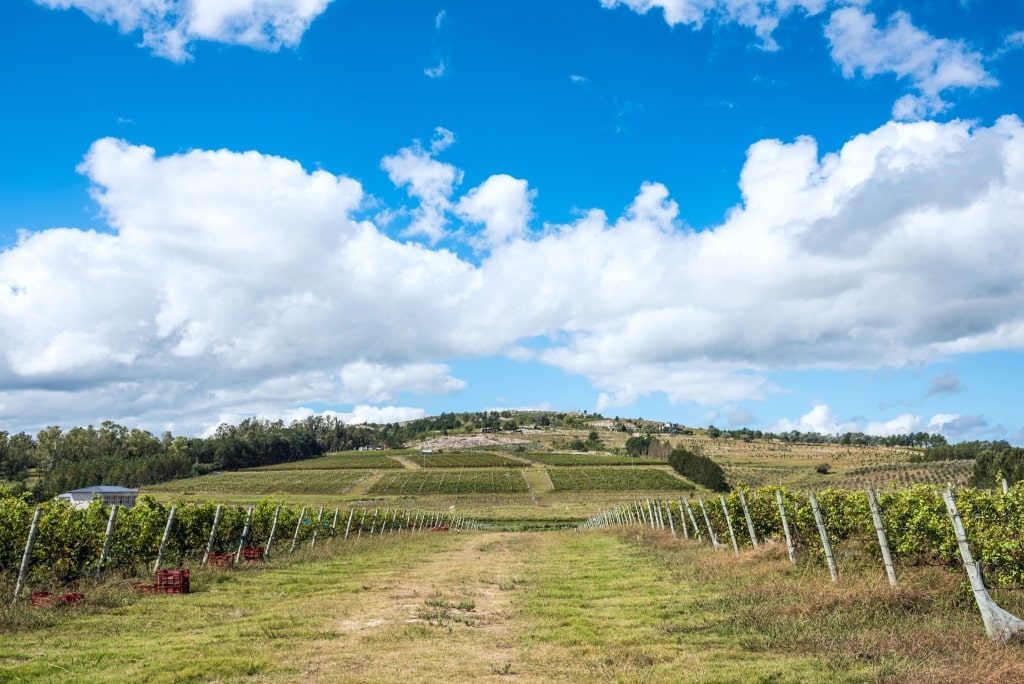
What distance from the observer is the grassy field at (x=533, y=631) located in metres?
7.53

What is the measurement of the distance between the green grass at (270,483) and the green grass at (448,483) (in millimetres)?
7108

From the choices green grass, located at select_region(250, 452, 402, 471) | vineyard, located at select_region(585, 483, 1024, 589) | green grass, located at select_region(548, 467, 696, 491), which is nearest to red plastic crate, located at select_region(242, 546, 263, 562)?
vineyard, located at select_region(585, 483, 1024, 589)

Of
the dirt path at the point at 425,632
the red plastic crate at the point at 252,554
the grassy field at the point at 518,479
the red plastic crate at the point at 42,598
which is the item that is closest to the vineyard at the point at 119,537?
the red plastic crate at the point at 252,554

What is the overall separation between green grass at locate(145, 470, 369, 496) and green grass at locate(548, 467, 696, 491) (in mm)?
35861

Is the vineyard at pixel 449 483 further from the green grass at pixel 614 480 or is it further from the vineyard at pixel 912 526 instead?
the vineyard at pixel 912 526

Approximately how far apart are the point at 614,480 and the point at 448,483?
27566 millimetres

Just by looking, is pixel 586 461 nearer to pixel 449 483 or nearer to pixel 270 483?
pixel 449 483

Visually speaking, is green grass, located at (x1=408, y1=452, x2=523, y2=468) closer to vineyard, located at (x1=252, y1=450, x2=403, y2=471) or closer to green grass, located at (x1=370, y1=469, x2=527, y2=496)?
vineyard, located at (x1=252, y1=450, x2=403, y2=471)

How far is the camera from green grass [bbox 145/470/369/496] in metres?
109

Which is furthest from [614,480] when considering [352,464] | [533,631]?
[533,631]

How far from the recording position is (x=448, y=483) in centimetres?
11012

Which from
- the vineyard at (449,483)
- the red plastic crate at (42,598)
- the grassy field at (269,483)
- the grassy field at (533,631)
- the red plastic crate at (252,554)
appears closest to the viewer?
the grassy field at (533,631)

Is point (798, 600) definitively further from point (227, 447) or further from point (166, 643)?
point (227, 447)

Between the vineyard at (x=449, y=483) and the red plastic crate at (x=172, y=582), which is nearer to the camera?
the red plastic crate at (x=172, y=582)
